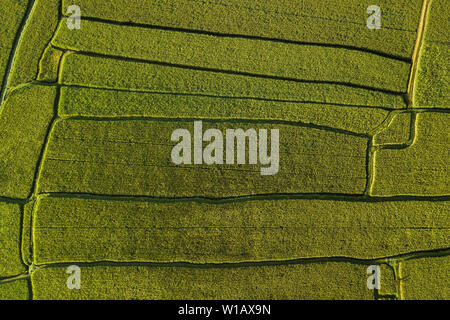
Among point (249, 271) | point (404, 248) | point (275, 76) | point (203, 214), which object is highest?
point (275, 76)

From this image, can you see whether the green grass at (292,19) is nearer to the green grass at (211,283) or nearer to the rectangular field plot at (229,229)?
the rectangular field plot at (229,229)

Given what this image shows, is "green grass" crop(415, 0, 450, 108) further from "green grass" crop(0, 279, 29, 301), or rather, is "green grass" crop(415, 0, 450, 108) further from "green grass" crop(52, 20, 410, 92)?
"green grass" crop(0, 279, 29, 301)

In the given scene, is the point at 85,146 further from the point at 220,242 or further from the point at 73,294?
the point at 220,242

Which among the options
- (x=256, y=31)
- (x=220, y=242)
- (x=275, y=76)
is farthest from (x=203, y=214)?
(x=256, y=31)

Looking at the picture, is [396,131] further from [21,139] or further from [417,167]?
[21,139]

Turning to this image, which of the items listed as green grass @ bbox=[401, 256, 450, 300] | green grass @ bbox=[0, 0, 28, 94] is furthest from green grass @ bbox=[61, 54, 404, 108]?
green grass @ bbox=[401, 256, 450, 300]

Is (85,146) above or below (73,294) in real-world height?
above

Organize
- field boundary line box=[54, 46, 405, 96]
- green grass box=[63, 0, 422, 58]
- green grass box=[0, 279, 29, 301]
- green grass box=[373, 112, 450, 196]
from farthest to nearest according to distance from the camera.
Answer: green grass box=[63, 0, 422, 58] < field boundary line box=[54, 46, 405, 96] < green grass box=[373, 112, 450, 196] < green grass box=[0, 279, 29, 301]

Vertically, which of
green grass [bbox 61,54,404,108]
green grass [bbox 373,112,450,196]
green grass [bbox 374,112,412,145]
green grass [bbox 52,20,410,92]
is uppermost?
green grass [bbox 52,20,410,92]
